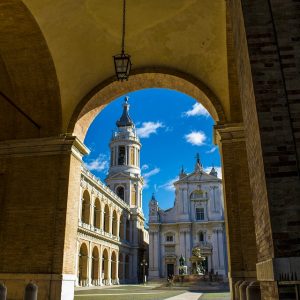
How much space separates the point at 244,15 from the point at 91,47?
6833 mm

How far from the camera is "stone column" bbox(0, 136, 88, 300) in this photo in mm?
9531

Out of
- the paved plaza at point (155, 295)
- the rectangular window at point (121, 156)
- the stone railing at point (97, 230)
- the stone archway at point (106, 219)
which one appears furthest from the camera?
the rectangular window at point (121, 156)

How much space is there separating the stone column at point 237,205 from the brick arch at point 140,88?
663 millimetres

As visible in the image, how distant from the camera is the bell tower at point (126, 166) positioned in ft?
186

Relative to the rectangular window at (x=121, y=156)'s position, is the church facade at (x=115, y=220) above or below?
below

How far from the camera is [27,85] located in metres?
10.7

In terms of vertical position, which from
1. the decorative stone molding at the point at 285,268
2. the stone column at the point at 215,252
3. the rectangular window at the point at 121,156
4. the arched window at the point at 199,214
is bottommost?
the decorative stone molding at the point at 285,268

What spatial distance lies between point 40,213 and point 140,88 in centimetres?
511

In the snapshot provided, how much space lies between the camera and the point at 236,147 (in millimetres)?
10039

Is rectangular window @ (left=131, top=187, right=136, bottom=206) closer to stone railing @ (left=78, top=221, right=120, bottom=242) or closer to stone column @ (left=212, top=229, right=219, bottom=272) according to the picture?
stone railing @ (left=78, top=221, right=120, bottom=242)

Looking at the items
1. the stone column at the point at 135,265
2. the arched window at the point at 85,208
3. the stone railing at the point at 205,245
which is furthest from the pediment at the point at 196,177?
the arched window at the point at 85,208

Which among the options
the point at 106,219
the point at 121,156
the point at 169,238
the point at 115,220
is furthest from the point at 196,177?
the point at 106,219

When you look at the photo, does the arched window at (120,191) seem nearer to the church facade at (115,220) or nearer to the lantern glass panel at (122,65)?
the church facade at (115,220)

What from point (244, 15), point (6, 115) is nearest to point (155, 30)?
point (6, 115)
